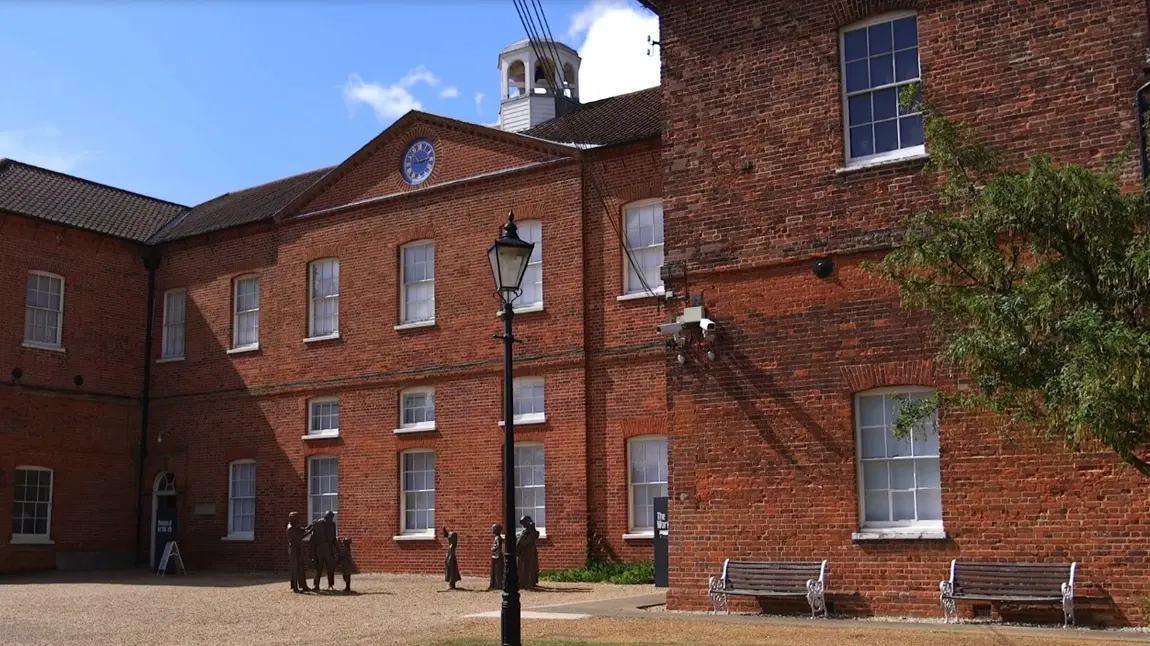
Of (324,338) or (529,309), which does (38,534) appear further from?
(529,309)

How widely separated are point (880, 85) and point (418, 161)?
1376 centimetres

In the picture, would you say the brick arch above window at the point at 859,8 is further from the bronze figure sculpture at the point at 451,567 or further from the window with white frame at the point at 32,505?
the window with white frame at the point at 32,505

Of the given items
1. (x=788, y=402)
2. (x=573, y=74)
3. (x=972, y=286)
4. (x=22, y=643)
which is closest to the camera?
(x=972, y=286)

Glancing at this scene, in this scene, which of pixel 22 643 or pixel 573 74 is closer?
pixel 22 643

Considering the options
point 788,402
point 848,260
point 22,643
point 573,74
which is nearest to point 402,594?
point 22,643

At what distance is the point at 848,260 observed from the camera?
1502 centimetres

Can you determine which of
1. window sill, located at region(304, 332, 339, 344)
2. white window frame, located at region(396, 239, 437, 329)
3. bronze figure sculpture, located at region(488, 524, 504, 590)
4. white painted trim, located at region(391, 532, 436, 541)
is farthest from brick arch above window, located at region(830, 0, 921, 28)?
window sill, located at region(304, 332, 339, 344)

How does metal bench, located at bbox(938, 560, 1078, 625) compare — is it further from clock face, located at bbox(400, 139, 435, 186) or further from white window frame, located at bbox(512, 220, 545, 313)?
clock face, located at bbox(400, 139, 435, 186)

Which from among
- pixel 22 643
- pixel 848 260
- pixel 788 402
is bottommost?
pixel 22 643

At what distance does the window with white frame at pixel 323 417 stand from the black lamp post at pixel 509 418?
16198mm

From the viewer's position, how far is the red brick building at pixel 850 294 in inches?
535

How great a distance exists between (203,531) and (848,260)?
19.3 metres

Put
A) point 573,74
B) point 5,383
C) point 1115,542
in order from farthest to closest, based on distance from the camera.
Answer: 1. point 573,74
2. point 5,383
3. point 1115,542

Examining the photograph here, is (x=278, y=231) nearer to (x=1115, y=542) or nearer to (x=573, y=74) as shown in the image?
(x=573, y=74)
